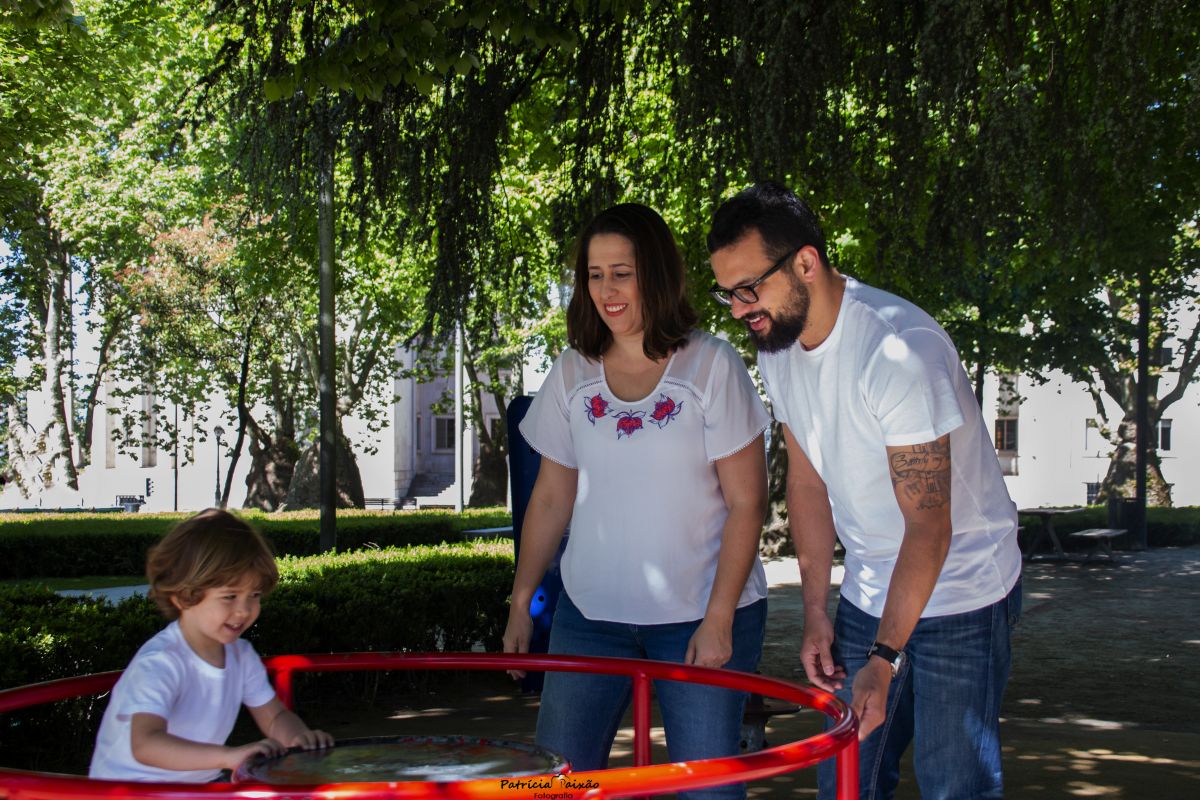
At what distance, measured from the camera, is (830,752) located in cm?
208

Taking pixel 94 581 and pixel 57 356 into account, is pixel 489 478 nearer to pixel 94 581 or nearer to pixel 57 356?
pixel 57 356

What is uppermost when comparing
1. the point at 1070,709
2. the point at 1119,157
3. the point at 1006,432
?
the point at 1119,157

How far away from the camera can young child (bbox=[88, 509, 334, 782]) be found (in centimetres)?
258

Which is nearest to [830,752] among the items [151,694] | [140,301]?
[151,694]

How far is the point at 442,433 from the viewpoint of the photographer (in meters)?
60.4

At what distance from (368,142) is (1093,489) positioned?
139 ft

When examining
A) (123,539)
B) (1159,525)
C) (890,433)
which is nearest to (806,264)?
(890,433)

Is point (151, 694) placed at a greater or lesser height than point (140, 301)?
lesser

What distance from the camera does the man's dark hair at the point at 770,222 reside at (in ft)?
9.24

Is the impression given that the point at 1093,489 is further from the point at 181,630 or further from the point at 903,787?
the point at 181,630

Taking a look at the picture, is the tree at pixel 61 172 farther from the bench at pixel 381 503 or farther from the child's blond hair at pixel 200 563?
the bench at pixel 381 503

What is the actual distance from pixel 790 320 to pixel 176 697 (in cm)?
153

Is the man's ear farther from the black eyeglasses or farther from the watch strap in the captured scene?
the watch strap

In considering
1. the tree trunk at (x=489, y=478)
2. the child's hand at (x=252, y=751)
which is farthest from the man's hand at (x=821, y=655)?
the tree trunk at (x=489, y=478)
